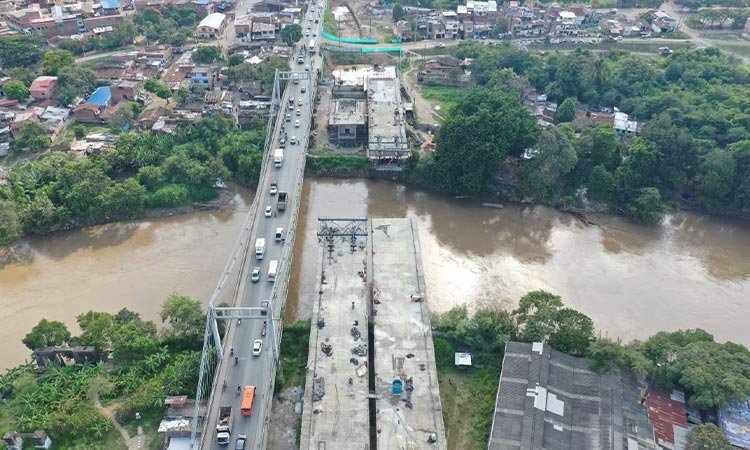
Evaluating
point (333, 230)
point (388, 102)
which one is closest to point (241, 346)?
point (333, 230)

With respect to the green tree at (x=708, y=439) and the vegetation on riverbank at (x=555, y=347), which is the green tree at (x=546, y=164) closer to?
the vegetation on riverbank at (x=555, y=347)

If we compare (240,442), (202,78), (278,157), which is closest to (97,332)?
(240,442)

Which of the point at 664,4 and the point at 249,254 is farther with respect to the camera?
the point at 664,4

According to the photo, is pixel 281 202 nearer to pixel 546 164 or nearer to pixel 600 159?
pixel 546 164

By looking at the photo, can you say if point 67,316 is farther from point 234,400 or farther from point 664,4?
point 664,4

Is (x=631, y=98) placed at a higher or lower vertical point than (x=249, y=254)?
higher

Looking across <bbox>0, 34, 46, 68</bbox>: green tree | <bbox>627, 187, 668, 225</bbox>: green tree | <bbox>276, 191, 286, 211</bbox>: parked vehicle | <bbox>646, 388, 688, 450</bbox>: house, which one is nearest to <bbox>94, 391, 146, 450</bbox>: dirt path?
<bbox>276, 191, 286, 211</bbox>: parked vehicle

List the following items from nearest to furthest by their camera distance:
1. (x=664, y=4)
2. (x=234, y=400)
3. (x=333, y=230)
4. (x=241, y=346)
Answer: (x=234, y=400), (x=241, y=346), (x=333, y=230), (x=664, y=4)
